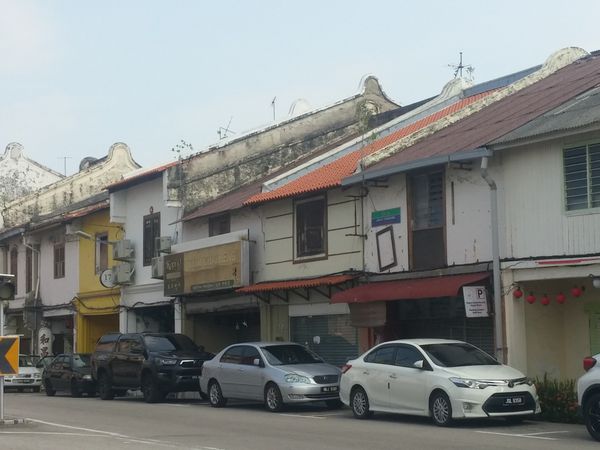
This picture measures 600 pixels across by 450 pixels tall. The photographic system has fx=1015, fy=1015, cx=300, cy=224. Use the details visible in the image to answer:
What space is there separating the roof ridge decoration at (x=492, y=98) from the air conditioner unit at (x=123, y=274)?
40.7 feet

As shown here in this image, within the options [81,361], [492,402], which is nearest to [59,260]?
[81,361]

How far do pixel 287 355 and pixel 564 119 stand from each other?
25.2 feet

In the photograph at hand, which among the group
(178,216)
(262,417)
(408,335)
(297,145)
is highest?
(297,145)

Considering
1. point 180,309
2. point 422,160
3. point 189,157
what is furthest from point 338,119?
point 422,160

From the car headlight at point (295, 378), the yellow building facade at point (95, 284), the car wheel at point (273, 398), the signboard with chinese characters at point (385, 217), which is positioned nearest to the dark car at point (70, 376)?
the yellow building facade at point (95, 284)

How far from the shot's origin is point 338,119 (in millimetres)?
34250

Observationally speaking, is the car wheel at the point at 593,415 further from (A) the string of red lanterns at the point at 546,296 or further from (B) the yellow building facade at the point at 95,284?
(B) the yellow building facade at the point at 95,284

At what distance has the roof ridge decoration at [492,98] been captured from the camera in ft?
81.6

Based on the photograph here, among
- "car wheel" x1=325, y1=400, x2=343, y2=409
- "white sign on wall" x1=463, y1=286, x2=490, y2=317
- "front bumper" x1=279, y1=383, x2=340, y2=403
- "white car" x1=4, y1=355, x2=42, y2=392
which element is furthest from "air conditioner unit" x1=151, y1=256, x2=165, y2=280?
"white sign on wall" x1=463, y1=286, x2=490, y2=317

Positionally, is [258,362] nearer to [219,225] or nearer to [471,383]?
[471,383]

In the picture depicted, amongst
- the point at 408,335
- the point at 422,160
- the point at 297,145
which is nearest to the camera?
the point at 422,160

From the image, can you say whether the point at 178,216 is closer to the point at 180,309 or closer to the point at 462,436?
the point at 180,309

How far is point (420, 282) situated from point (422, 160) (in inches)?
104

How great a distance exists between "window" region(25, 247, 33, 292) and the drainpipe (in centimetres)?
2591
